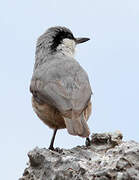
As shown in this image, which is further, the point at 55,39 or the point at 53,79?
the point at 55,39

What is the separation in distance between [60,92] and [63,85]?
0.69ft

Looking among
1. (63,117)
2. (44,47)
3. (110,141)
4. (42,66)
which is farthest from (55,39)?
(110,141)

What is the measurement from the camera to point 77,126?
802 cm

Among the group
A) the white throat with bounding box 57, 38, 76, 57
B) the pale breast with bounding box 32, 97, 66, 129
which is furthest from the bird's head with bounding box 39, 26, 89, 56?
the pale breast with bounding box 32, 97, 66, 129

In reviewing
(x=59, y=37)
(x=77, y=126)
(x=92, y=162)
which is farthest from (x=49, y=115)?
(x=92, y=162)

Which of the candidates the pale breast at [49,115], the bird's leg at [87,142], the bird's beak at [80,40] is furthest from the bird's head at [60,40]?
the bird's leg at [87,142]

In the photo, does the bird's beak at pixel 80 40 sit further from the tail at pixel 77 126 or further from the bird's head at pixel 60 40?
the tail at pixel 77 126

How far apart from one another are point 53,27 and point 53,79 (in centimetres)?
242

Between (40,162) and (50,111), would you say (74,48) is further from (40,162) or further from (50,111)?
(40,162)

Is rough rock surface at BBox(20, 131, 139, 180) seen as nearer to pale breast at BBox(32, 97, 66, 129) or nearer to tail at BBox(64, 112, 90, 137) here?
tail at BBox(64, 112, 90, 137)

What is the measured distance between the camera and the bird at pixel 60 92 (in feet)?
27.2

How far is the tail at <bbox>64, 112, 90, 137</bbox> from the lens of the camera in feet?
26.0

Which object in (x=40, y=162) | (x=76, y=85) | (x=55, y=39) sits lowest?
(x=40, y=162)

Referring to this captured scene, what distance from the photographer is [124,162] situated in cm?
557
